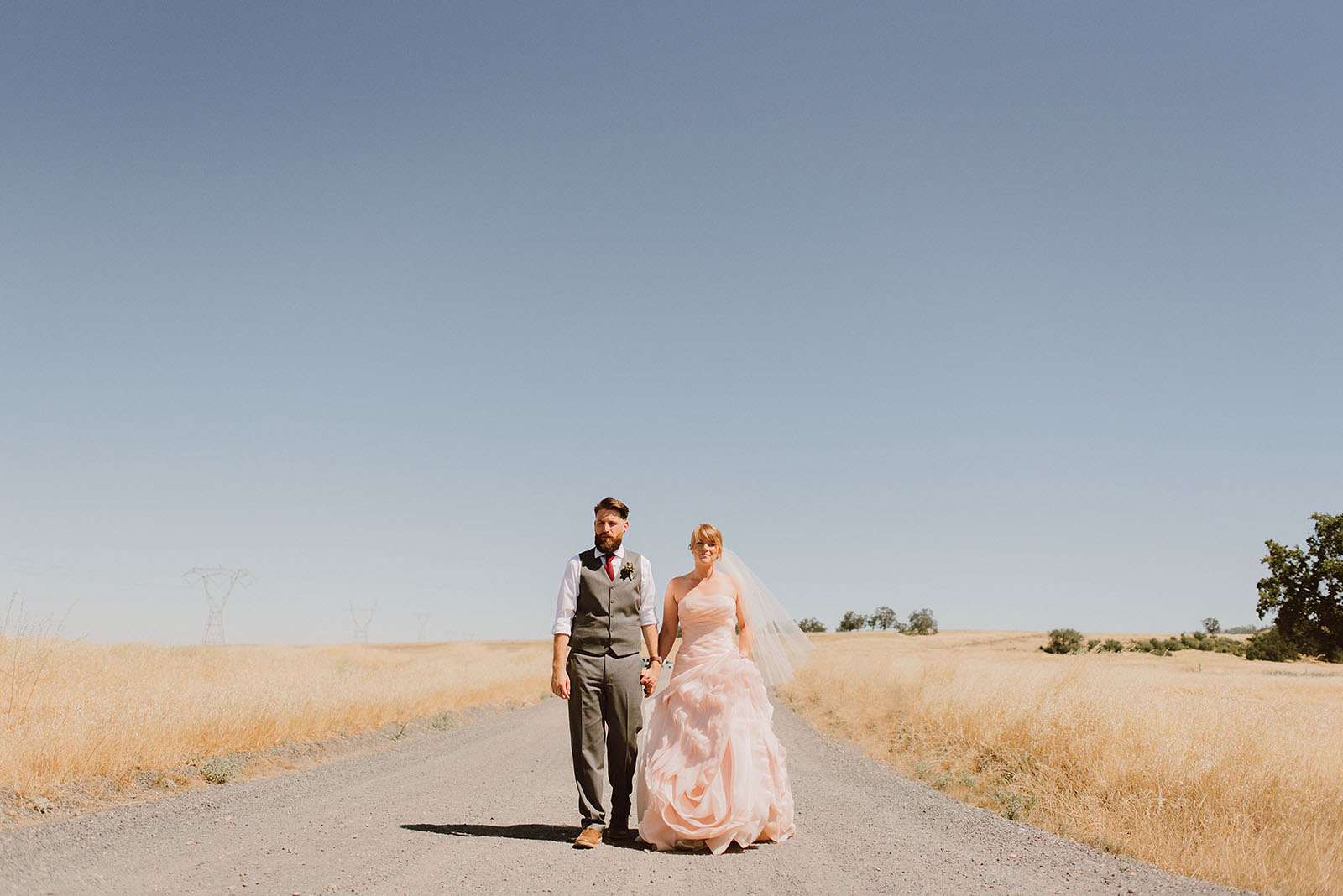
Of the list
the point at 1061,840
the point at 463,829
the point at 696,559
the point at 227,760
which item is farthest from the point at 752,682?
the point at 227,760

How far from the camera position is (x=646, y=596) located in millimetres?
7230

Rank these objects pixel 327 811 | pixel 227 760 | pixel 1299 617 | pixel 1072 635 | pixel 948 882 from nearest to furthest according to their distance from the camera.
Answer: pixel 948 882 → pixel 327 811 → pixel 227 760 → pixel 1299 617 → pixel 1072 635

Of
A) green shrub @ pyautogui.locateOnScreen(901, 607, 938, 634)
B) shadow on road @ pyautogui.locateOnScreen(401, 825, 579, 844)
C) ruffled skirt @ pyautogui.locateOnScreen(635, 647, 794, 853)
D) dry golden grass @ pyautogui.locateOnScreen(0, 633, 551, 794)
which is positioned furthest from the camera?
green shrub @ pyautogui.locateOnScreen(901, 607, 938, 634)

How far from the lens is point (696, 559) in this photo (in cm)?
757

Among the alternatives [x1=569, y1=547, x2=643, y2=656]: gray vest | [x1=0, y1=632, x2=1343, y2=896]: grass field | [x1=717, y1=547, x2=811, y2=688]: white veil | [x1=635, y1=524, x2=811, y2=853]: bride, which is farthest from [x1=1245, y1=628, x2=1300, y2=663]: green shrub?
[x1=569, y1=547, x2=643, y2=656]: gray vest

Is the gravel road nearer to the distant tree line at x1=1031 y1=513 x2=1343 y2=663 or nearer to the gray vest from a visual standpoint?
the gray vest

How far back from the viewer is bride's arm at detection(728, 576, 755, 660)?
750cm

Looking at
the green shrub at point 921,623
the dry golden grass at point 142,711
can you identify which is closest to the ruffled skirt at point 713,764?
the dry golden grass at point 142,711

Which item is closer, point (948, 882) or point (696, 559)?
point (948, 882)

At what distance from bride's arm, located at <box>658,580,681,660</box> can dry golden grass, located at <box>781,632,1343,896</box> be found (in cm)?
436

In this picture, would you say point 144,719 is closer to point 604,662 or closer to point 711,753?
point 604,662

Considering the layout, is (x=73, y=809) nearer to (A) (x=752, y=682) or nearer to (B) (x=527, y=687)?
(A) (x=752, y=682)

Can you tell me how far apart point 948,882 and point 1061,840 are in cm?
259

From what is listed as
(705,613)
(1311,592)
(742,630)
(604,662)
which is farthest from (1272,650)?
(604,662)
